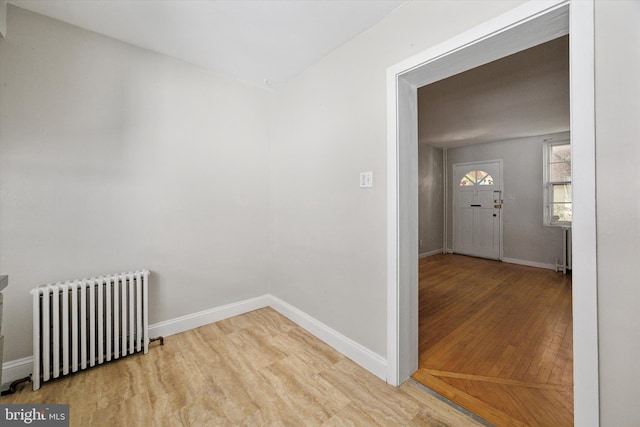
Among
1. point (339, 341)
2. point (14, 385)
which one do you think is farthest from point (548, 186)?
point (14, 385)

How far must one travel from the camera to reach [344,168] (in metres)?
2.19

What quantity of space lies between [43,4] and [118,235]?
1668 mm

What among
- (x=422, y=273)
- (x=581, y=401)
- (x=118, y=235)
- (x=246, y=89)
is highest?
(x=246, y=89)

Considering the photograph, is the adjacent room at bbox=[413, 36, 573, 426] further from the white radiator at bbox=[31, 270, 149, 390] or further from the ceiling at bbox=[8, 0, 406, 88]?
the white radiator at bbox=[31, 270, 149, 390]

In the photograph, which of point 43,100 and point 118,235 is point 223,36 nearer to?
point 43,100

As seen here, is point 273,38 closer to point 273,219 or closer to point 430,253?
point 273,219

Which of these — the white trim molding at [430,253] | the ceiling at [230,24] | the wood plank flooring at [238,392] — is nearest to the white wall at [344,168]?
the ceiling at [230,24]

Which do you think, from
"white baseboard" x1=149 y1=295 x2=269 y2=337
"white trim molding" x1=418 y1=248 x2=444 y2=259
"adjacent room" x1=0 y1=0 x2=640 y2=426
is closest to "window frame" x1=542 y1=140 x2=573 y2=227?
"white trim molding" x1=418 y1=248 x2=444 y2=259

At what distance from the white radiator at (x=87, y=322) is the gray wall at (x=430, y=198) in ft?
18.0

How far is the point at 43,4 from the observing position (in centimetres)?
177

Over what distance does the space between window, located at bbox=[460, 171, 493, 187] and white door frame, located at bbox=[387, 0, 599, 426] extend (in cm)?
502

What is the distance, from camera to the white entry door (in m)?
5.75

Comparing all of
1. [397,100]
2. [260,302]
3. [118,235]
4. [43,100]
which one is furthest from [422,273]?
[43,100]

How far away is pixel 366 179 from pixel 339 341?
4.49ft
